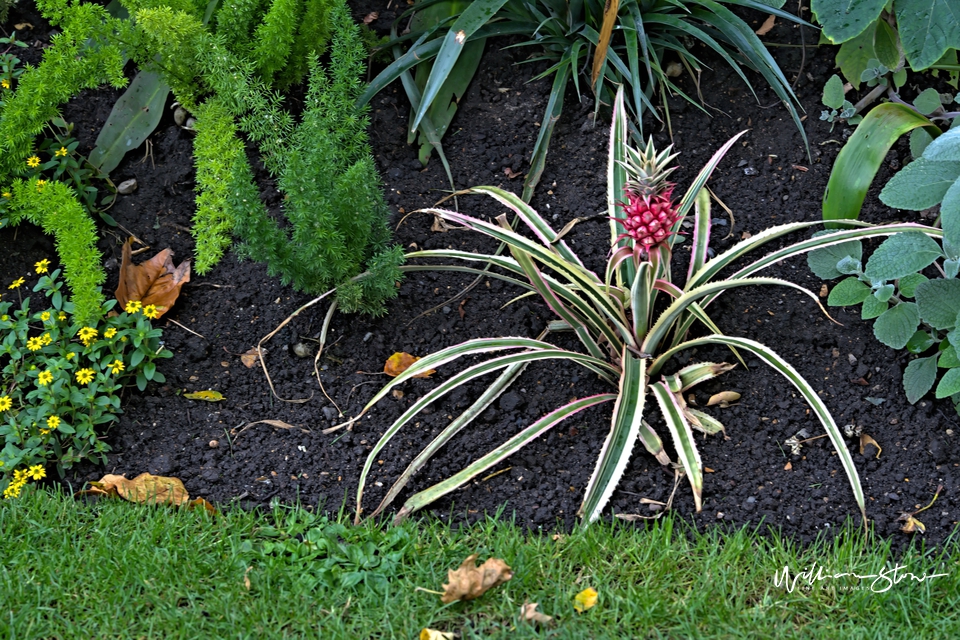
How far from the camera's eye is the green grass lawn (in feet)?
6.23

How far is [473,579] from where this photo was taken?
75.5 inches

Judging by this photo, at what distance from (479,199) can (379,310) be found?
0.55 metres

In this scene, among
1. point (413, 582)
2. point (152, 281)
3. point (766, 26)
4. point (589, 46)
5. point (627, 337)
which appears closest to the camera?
point (413, 582)

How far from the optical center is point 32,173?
9.09ft

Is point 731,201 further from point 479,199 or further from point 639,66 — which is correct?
point 479,199

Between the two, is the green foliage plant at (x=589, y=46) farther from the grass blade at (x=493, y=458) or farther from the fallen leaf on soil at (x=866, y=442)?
the fallen leaf on soil at (x=866, y=442)

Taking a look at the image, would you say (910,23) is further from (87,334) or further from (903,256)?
(87,334)

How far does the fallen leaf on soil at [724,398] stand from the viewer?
2.36m

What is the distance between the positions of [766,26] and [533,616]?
2223 mm

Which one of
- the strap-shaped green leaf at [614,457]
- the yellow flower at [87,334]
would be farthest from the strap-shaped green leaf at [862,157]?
the yellow flower at [87,334]

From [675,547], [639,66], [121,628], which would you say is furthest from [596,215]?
[121,628]

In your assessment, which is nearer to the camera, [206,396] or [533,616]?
[533,616]
